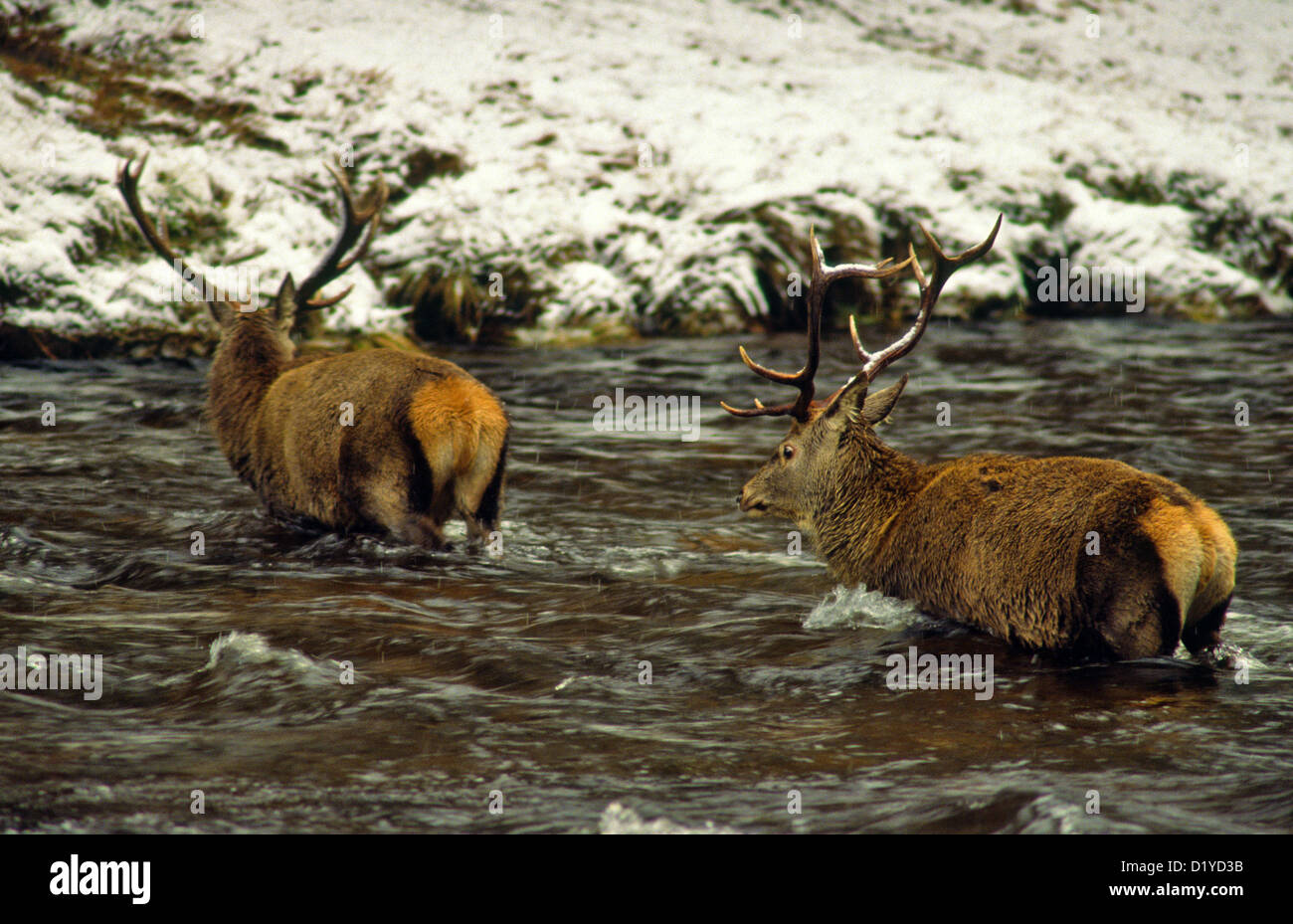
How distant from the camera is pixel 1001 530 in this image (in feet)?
18.6

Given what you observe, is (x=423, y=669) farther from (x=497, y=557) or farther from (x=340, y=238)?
(x=340, y=238)

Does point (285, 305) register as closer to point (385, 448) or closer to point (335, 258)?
point (335, 258)

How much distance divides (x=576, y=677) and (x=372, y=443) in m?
2.24

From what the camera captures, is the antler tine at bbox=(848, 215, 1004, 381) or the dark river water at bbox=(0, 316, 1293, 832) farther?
the antler tine at bbox=(848, 215, 1004, 381)

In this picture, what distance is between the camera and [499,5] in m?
19.6

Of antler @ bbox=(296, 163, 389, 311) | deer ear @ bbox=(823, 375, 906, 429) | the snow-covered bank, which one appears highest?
the snow-covered bank

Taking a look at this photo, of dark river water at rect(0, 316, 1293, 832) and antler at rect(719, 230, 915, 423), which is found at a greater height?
antler at rect(719, 230, 915, 423)

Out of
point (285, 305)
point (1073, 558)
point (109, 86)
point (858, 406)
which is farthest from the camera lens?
point (109, 86)

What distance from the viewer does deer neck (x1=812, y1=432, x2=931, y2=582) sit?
6570 mm

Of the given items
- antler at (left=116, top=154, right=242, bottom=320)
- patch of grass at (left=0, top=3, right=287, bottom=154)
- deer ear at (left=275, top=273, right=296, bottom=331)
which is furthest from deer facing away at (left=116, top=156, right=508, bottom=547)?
patch of grass at (left=0, top=3, right=287, bottom=154)

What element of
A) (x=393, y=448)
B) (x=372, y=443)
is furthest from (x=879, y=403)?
(x=372, y=443)

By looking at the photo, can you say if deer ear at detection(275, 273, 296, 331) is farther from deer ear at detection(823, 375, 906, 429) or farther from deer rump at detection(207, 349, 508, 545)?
deer ear at detection(823, 375, 906, 429)

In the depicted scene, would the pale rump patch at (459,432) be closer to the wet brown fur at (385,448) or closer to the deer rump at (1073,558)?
the wet brown fur at (385,448)

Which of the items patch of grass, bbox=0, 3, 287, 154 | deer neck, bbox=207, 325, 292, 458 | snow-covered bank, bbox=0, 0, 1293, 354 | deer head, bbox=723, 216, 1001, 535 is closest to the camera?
deer head, bbox=723, 216, 1001, 535
